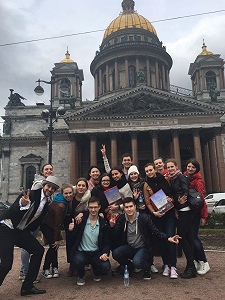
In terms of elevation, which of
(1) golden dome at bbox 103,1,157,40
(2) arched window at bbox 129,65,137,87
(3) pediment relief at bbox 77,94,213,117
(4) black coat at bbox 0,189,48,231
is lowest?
(4) black coat at bbox 0,189,48,231

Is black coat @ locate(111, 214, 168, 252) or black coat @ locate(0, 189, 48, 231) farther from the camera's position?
black coat @ locate(111, 214, 168, 252)

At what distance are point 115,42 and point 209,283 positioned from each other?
53522 millimetres

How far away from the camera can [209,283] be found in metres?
5.92

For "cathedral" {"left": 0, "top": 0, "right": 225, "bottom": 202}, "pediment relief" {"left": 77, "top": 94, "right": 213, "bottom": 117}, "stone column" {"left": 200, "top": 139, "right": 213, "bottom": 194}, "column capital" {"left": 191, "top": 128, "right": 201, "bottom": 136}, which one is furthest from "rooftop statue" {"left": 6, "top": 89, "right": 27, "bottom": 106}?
"stone column" {"left": 200, "top": 139, "right": 213, "bottom": 194}

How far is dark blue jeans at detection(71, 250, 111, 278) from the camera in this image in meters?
5.94

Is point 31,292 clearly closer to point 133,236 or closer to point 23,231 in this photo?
point 23,231

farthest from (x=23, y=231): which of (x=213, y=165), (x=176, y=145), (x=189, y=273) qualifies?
(x=213, y=165)

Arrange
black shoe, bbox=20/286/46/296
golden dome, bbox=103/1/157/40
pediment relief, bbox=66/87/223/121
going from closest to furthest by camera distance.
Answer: black shoe, bbox=20/286/46/296 → pediment relief, bbox=66/87/223/121 → golden dome, bbox=103/1/157/40

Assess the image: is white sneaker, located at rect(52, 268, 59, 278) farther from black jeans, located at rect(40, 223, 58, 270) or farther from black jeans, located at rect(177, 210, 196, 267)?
black jeans, located at rect(177, 210, 196, 267)

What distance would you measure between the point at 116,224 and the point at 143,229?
0.59 meters

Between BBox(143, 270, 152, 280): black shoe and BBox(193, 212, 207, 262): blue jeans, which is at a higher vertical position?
BBox(193, 212, 207, 262): blue jeans

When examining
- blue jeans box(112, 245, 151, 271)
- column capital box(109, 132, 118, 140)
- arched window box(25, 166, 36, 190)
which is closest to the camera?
blue jeans box(112, 245, 151, 271)

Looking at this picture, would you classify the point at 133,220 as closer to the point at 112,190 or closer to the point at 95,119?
the point at 112,190

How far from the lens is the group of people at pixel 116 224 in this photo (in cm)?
596
